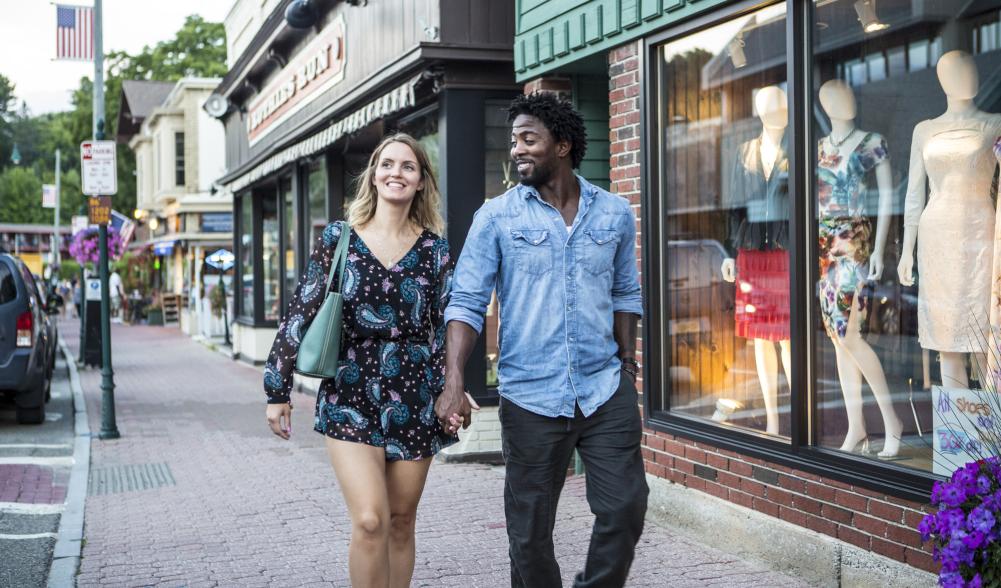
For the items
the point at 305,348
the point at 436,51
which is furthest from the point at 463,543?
the point at 436,51

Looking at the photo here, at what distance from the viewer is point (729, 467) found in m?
6.09

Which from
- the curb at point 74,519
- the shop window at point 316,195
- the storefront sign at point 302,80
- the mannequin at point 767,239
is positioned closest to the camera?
the curb at point 74,519

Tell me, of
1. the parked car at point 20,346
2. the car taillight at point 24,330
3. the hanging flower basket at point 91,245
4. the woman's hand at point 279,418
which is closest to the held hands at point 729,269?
the woman's hand at point 279,418

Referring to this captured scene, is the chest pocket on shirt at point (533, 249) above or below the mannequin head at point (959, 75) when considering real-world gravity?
below

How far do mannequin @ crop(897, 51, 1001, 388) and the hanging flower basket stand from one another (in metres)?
20.2

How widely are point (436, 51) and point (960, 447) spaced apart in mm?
5536

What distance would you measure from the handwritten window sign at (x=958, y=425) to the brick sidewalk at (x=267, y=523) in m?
0.98

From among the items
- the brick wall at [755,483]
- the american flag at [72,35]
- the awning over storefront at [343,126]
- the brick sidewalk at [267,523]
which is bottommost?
the brick sidewalk at [267,523]

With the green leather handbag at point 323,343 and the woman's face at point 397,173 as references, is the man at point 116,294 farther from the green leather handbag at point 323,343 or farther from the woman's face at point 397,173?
the green leather handbag at point 323,343

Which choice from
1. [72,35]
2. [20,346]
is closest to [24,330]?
[20,346]

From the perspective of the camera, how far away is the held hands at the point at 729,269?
259 inches

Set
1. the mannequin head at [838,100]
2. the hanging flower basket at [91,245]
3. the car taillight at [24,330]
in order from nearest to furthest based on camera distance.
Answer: the mannequin head at [838,100], the car taillight at [24,330], the hanging flower basket at [91,245]

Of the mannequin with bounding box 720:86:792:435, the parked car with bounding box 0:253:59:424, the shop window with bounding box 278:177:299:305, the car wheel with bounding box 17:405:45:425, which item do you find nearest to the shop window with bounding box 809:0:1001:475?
the mannequin with bounding box 720:86:792:435

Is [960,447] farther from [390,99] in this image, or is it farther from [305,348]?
[390,99]
